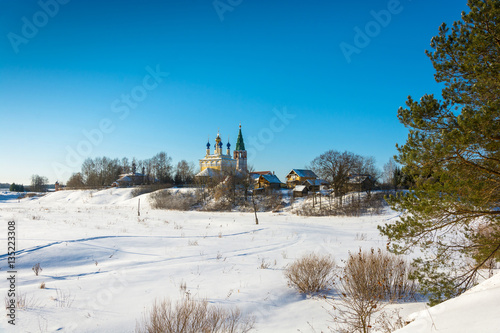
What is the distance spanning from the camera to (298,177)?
200 feet

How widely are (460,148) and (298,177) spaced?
55916 millimetres

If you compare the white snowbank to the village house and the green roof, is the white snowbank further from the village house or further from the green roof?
the green roof

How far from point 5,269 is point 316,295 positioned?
33.8 feet

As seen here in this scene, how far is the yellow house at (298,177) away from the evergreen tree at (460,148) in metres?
52.8

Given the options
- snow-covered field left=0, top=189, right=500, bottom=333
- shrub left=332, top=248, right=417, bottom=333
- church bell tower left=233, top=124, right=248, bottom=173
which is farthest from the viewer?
church bell tower left=233, top=124, right=248, bottom=173

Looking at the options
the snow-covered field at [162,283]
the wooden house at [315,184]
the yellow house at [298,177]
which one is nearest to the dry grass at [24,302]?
the snow-covered field at [162,283]

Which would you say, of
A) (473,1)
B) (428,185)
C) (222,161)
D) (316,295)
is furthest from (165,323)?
(222,161)

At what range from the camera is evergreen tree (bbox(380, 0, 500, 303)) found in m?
5.52

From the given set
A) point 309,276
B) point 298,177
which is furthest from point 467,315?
point 298,177

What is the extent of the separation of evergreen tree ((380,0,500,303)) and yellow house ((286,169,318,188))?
173 feet

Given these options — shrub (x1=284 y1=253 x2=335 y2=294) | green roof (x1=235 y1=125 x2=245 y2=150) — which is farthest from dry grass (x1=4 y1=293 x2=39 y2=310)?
green roof (x1=235 y1=125 x2=245 y2=150)

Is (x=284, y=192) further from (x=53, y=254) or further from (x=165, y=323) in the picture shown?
(x=165, y=323)

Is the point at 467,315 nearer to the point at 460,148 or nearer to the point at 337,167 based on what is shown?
the point at 460,148

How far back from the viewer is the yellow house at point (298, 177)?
198 ft
